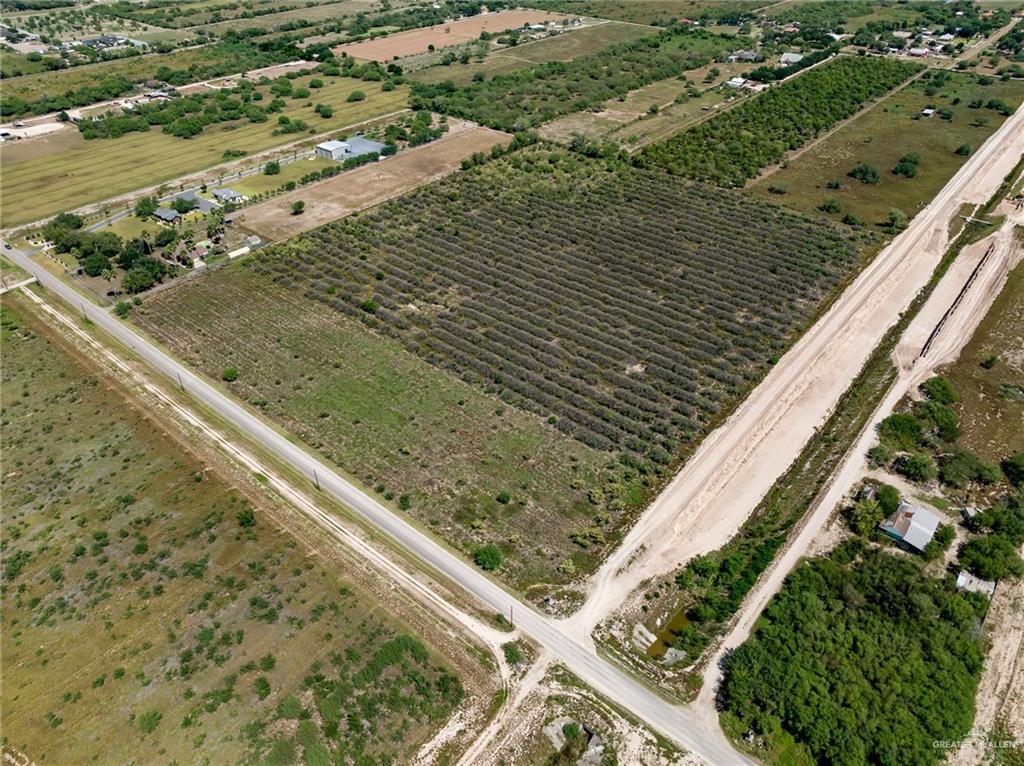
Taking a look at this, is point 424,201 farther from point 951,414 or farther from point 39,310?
point 951,414

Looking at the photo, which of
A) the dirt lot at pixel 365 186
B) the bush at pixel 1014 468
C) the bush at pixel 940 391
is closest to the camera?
the bush at pixel 1014 468

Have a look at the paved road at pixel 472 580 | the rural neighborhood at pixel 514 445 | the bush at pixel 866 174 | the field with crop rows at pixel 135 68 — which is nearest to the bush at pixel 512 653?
the rural neighborhood at pixel 514 445

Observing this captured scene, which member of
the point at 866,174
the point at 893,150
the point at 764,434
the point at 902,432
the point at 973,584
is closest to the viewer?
the point at 973,584

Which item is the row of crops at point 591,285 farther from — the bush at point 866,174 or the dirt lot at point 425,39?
the dirt lot at point 425,39

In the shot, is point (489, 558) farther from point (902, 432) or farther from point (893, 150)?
point (893, 150)

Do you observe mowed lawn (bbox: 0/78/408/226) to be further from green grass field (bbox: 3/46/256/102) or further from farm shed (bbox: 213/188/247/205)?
green grass field (bbox: 3/46/256/102)

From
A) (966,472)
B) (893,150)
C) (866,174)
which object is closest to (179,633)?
(966,472)

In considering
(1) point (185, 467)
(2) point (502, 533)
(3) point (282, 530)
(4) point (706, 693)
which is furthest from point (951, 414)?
(1) point (185, 467)
